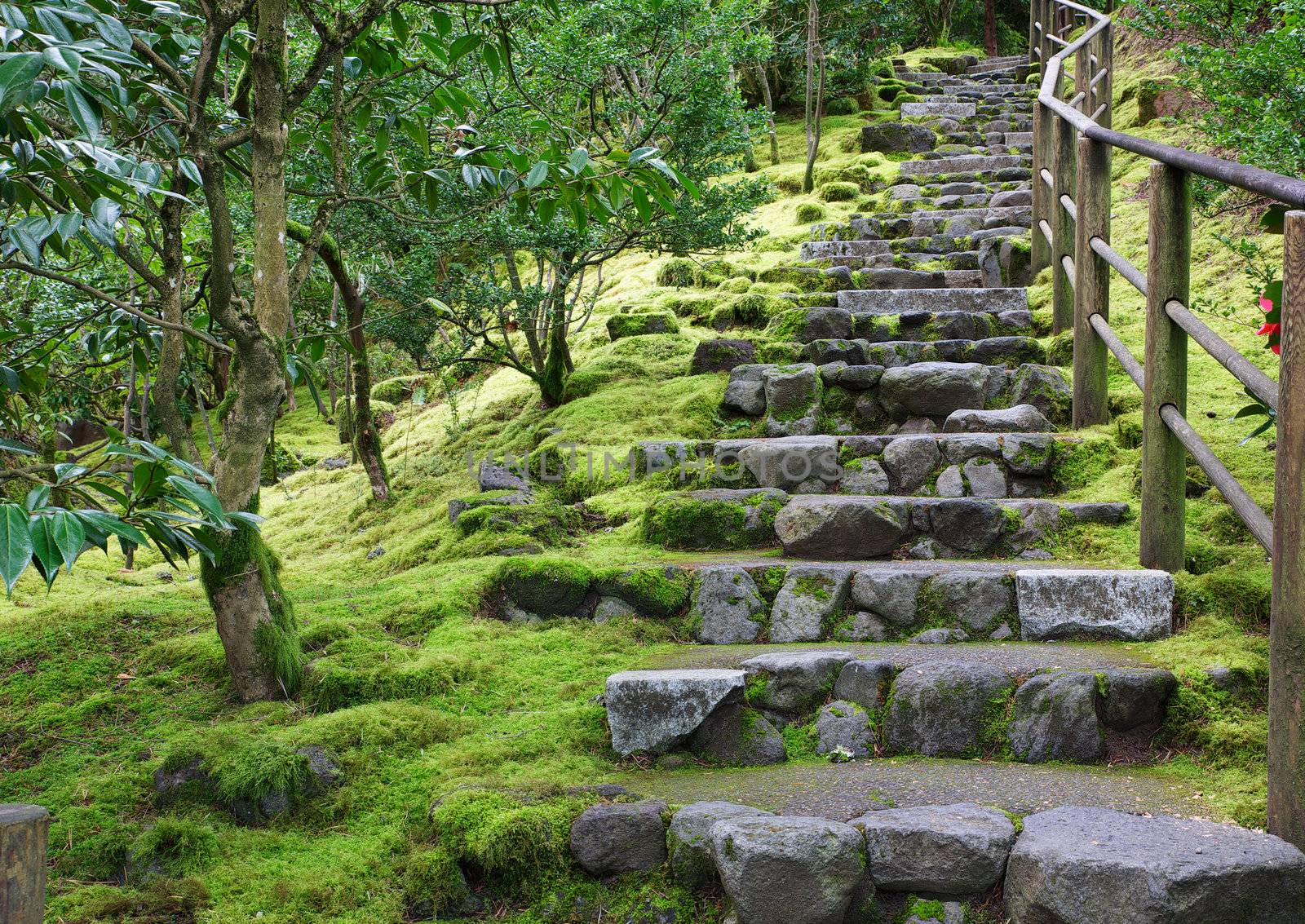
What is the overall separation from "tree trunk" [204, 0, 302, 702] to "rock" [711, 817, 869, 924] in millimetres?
1770

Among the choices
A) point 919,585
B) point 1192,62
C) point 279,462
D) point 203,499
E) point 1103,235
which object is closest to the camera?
point 203,499

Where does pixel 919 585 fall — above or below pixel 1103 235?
below

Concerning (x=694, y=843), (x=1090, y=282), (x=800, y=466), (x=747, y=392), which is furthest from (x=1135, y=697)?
(x=747, y=392)

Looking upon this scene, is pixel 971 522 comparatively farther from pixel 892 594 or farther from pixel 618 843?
pixel 618 843

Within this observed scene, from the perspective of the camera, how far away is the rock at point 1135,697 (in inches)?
106

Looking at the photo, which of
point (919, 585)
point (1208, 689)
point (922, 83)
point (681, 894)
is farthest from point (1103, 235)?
point (922, 83)

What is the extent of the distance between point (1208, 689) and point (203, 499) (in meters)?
2.65

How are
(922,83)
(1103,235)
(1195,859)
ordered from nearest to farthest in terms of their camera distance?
(1195,859) < (1103,235) < (922,83)

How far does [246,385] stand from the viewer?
3018 millimetres

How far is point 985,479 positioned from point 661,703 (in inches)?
88.7

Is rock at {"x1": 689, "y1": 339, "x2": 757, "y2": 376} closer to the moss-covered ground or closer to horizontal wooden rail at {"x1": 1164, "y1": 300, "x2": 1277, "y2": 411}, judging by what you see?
the moss-covered ground

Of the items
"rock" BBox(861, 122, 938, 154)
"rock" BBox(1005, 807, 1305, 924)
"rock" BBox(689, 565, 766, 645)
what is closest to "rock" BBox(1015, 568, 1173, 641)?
"rock" BBox(689, 565, 766, 645)

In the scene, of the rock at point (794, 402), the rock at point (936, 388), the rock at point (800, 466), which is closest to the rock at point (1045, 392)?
the rock at point (936, 388)

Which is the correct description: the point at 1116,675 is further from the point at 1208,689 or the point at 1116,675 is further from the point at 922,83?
the point at 922,83
